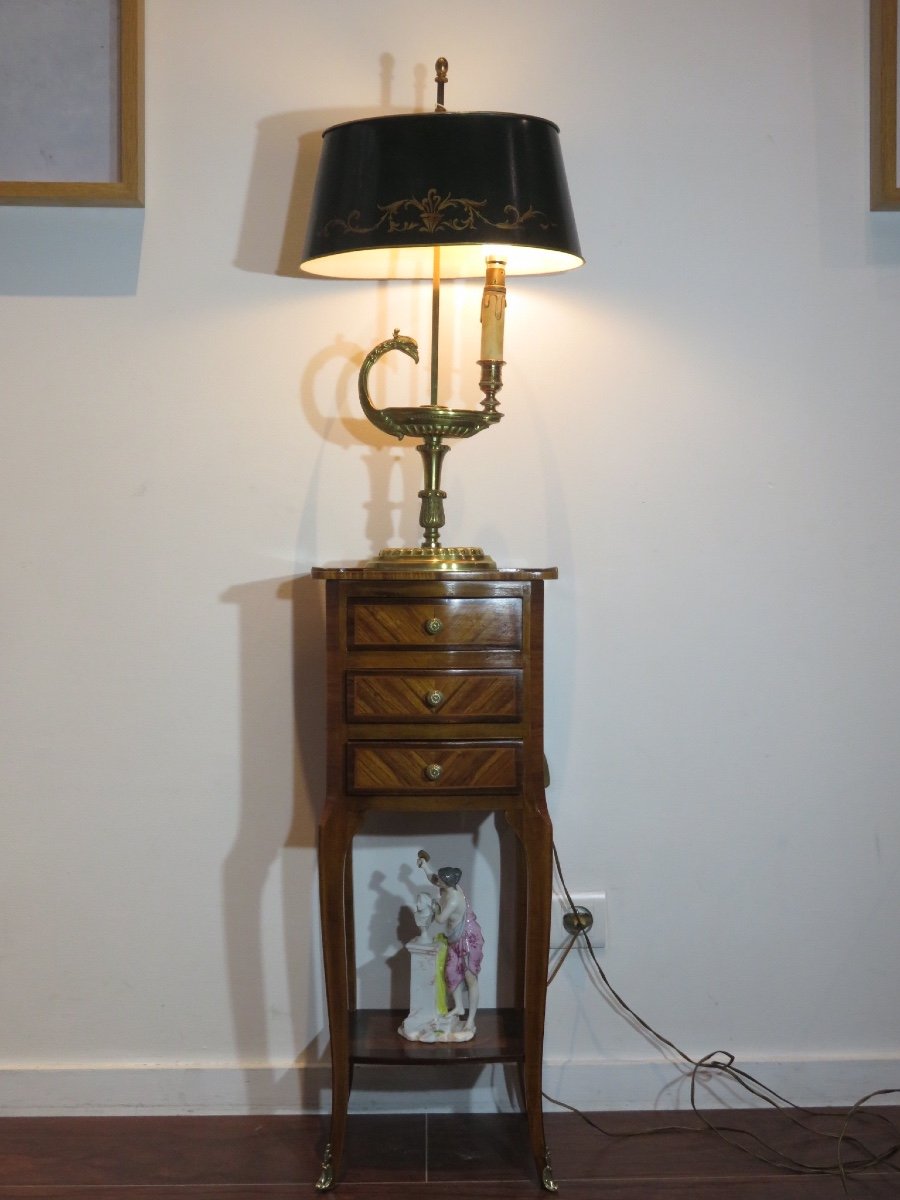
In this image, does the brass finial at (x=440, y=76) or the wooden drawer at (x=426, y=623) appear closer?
the wooden drawer at (x=426, y=623)

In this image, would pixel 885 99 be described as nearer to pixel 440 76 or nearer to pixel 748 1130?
pixel 440 76

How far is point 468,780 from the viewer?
5.52 feet

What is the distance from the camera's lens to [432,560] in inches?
67.8

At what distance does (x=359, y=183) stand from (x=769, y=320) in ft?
2.55

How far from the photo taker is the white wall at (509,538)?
1.95 m

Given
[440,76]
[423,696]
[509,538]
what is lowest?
[423,696]

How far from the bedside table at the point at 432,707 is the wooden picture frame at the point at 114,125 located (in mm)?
758

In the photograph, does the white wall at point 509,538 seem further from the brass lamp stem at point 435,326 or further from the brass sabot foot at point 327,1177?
the brass sabot foot at point 327,1177

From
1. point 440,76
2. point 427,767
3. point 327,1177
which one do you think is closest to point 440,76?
point 440,76

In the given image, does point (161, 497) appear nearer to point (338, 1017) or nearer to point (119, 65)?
point (119, 65)

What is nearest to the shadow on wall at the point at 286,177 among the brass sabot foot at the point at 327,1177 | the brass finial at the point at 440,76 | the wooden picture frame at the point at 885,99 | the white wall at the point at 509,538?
the white wall at the point at 509,538

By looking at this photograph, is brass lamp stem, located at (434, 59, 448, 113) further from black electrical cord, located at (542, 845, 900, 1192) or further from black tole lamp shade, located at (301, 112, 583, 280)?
black electrical cord, located at (542, 845, 900, 1192)

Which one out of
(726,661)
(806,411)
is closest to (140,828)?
(726,661)

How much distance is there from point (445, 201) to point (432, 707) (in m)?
0.70
